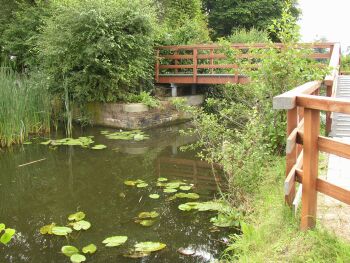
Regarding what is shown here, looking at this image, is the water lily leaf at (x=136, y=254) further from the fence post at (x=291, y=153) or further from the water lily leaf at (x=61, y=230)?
the fence post at (x=291, y=153)

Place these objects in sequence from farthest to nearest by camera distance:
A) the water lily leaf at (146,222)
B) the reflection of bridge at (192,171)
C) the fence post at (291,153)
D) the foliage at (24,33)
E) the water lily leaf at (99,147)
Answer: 1. the foliage at (24,33)
2. the water lily leaf at (99,147)
3. the reflection of bridge at (192,171)
4. the water lily leaf at (146,222)
5. the fence post at (291,153)

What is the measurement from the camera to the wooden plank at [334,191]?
249cm

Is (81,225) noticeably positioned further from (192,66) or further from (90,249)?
(192,66)

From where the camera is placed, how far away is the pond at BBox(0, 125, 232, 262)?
3703 millimetres

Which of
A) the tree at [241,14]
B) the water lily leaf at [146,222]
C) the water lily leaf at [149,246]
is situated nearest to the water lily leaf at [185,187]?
the water lily leaf at [146,222]

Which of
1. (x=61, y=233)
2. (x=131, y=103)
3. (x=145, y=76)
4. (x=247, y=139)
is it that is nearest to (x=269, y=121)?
(x=247, y=139)

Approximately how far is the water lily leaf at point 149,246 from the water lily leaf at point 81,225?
68cm

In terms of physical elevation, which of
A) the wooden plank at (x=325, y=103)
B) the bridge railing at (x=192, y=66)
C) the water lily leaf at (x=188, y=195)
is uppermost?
the bridge railing at (x=192, y=66)

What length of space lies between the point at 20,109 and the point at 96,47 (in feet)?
8.34

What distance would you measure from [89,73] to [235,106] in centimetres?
467

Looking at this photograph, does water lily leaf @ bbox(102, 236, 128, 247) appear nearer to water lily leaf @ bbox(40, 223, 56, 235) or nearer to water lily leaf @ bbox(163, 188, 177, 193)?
water lily leaf @ bbox(40, 223, 56, 235)

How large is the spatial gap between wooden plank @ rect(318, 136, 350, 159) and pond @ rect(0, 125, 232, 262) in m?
1.52

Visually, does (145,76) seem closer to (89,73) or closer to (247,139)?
(89,73)

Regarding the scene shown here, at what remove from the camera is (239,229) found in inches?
156
